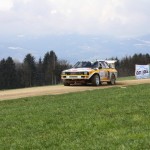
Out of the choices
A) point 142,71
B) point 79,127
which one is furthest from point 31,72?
point 79,127

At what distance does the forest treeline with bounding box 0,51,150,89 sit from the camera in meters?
64.0

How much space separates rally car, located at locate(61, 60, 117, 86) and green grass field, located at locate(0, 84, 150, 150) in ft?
42.1

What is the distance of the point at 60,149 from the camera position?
25.9 ft

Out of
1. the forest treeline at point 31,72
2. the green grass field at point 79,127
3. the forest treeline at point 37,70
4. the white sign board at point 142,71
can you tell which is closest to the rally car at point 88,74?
the green grass field at point 79,127

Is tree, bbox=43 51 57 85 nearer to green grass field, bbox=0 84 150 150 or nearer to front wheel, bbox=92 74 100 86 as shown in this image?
front wheel, bbox=92 74 100 86

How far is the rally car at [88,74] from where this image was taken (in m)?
27.2

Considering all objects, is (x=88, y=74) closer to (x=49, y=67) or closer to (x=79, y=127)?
(x=79, y=127)

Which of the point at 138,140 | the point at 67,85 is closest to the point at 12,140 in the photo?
the point at 138,140

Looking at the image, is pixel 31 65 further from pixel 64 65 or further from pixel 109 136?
pixel 109 136

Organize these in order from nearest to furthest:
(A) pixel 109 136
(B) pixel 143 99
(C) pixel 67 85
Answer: (A) pixel 109 136
(B) pixel 143 99
(C) pixel 67 85

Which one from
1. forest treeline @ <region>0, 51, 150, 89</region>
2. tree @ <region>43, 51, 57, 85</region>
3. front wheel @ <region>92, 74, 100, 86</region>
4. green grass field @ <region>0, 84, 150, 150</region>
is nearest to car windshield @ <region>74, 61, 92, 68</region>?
front wheel @ <region>92, 74, 100, 86</region>

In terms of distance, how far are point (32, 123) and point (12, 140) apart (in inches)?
74.1

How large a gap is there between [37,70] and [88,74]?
156 ft

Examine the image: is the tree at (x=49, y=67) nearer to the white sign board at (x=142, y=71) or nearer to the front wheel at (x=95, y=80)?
the white sign board at (x=142, y=71)
